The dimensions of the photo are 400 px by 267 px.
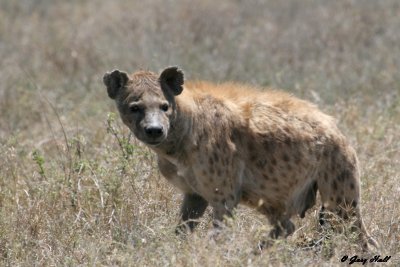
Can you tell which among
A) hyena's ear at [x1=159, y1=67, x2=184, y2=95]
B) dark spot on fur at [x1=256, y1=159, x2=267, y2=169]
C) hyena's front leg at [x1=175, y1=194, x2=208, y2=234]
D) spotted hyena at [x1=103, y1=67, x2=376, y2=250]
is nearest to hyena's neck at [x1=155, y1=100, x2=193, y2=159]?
spotted hyena at [x1=103, y1=67, x2=376, y2=250]

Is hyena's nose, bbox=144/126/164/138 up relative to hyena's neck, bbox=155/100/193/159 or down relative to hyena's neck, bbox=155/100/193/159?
up

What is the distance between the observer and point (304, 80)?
11.4 metres

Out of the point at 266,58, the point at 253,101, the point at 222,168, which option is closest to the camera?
the point at 222,168

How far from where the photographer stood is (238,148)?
6566 mm

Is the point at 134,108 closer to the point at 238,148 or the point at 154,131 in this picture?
the point at 154,131

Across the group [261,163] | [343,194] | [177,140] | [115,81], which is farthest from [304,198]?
[115,81]

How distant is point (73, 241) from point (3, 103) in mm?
4952

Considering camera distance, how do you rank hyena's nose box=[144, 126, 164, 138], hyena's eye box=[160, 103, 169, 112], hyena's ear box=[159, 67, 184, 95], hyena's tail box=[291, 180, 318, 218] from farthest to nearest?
1. hyena's tail box=[291, 180, 318, 218]
2. hyena's ear box=[159, 67, 184, 95]
3. hyena's eye box=[160, 103, 169, 112]
4. hyena's nose box=[144, 126, 164, 138]

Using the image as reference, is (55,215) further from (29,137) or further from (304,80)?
(304,80)

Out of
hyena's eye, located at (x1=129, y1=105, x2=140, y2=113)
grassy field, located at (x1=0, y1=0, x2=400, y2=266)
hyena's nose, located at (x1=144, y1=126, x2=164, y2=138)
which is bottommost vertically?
grassy field, located at (x1=0, y1=0, x2=400, y2=266)

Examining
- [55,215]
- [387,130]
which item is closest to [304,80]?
[387,130]

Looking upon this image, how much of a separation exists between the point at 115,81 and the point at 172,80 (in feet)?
1.31

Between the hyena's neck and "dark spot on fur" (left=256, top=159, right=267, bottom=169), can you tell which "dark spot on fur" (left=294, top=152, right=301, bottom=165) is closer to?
"dark spot on fur" (left=256, top=159, right=267, bottom=169)

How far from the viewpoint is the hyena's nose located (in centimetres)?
615
